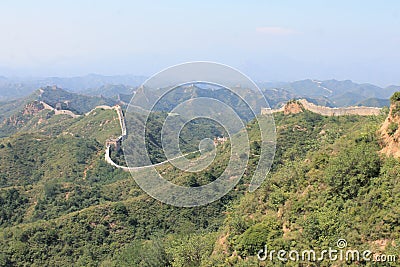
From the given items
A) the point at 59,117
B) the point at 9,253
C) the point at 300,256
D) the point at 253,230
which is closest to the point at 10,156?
the point at 9,253

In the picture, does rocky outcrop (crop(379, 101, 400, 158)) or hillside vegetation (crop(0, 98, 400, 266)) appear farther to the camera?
rocky outcrop (crop(379, 101, 400, 158))

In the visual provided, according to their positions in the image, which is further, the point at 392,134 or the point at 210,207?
the point at 210,207

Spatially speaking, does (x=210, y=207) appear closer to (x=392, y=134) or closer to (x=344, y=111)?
(x=392, y=134)

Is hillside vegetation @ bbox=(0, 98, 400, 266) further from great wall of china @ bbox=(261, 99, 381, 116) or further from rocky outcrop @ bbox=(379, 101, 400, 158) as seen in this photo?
great wall of china @ bbox=(261, 99, 381, 116)

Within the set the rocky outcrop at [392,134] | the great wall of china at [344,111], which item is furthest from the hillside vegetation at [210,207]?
the great wall of china at [344,111]

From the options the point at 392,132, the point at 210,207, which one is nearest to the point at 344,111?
the point at 210,207

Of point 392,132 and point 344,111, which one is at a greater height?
point 392,132

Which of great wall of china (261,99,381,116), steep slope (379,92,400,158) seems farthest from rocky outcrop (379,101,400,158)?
great wall of china (261,99,381,116)

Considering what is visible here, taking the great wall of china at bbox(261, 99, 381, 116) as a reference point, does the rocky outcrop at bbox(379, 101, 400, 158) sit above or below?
above

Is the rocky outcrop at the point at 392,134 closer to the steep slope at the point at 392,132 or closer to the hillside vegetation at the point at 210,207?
the steep slope at the point at 392,132

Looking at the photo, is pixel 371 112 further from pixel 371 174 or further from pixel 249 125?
pixel 371 174

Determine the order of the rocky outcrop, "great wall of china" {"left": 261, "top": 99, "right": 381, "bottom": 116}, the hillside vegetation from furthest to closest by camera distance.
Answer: "great wall of china" {"left": 261, "top": 99, "right": 381, "bottom": 116}
the rocky outcrop
the hillside vegetation
